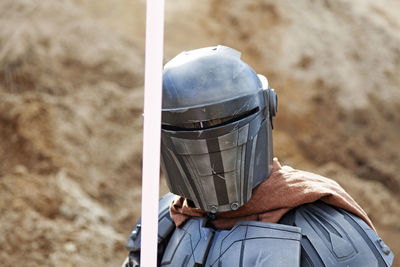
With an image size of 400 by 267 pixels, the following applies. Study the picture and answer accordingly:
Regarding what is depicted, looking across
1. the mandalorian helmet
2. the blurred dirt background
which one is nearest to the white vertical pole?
the mandalorian helmet

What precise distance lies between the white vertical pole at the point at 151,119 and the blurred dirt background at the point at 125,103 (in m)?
2.78

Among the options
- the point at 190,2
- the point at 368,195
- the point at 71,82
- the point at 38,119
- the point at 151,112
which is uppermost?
the point at 190,2

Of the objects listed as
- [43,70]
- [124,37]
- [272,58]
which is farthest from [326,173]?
[43,70]

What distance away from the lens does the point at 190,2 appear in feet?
18.6

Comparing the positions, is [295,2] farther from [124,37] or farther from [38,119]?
[38,119]

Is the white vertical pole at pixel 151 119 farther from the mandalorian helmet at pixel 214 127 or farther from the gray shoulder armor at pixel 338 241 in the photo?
the gray shoulder armor at pixel 338 241

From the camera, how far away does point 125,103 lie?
482cm

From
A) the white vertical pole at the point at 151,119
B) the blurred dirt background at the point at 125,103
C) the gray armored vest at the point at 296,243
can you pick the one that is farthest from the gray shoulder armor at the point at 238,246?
the blurred dirt background at the point at 125,103

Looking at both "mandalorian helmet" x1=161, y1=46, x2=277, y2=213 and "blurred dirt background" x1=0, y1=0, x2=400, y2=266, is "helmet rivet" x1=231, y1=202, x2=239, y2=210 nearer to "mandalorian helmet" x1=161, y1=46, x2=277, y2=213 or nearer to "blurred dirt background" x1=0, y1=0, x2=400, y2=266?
"mandalorian helmet" x1=161, y1=46, x2=277, y2=213

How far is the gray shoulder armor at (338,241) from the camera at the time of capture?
1.29m

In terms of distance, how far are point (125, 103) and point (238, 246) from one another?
3.62m

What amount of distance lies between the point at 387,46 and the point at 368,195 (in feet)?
6.42

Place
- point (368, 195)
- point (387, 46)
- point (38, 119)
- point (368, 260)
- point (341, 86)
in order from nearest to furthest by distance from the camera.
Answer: point (368, 260) < point (38, 119) < point (368, 195) < point (341, 86) < point (387, 46)

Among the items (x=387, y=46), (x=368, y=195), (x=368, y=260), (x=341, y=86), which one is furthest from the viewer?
(x=387, y=46)
